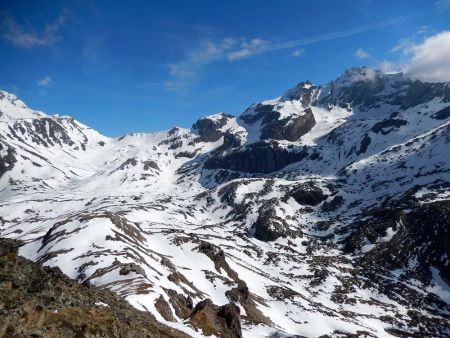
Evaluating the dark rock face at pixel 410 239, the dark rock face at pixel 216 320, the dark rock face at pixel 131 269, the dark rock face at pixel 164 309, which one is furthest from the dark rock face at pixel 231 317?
the dark rock face at pixel 410 239

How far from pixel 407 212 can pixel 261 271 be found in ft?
256

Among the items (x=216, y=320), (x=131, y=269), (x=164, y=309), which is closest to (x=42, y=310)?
(x=216, y=320)

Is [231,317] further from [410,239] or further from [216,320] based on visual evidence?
[410,239]

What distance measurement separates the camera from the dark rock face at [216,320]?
161ft

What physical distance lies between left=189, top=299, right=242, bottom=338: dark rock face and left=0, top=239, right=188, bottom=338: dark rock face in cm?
2025

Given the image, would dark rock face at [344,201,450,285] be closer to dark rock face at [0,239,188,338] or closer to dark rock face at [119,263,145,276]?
dark rock face at [119,263,145,276]

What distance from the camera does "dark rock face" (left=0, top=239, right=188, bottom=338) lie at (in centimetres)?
2128

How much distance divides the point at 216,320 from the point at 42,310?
3365 centimetres

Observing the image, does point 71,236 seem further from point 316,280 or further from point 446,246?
point 446,246

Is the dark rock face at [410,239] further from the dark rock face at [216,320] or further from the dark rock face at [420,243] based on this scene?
the dark rock face at [216,320]

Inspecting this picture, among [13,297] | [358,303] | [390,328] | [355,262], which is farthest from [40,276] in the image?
[355,262]

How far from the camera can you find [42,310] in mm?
22734

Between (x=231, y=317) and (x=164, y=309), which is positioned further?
(x=164, y=309)

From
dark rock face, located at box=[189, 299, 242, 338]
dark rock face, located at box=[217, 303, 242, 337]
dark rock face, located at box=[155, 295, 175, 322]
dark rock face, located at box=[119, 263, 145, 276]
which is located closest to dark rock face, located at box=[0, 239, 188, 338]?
dark rock face, located at box=[189, 299, 242, 338]
